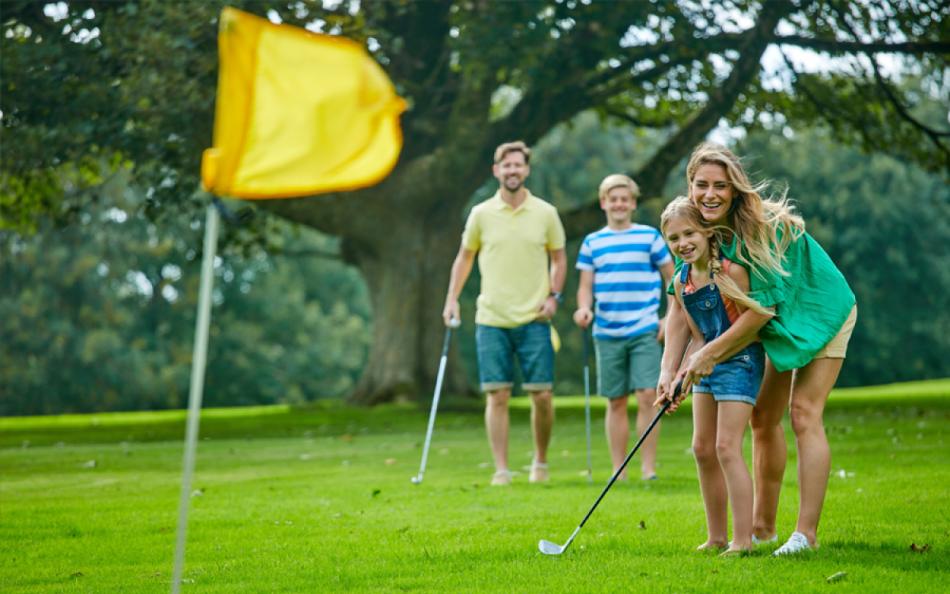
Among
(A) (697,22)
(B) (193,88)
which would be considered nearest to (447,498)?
(B) (193,88)

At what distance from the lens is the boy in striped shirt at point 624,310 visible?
9484mm

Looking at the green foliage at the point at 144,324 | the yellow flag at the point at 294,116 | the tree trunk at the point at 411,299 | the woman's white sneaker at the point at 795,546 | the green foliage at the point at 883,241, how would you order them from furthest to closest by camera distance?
the green foliage at the point at 883,241, the green foliage at the point at 144,324, the tree trunk at the point at 411,299, the woman's white sneaker at the point at 795,546, the yellow flag at the point at 294,116

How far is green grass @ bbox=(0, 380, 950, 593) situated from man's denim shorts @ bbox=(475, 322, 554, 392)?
78 centimetres

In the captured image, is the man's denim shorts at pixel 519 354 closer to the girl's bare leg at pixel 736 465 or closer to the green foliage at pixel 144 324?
the girl's bare leg at pixel 736 465

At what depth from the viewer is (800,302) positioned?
19.0 ft

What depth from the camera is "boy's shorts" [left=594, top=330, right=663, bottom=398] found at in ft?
31.2

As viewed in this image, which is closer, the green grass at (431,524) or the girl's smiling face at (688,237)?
the green grass at (431,524)

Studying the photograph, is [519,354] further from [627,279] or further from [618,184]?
[618,184]

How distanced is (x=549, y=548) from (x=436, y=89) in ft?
55.9

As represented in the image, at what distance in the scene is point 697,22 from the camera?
834 inches

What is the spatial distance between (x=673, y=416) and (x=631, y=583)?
16.5 meters

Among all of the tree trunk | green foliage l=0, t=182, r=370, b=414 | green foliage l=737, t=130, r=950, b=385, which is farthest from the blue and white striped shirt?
green foliage l=737, t=130, r=950, b=385

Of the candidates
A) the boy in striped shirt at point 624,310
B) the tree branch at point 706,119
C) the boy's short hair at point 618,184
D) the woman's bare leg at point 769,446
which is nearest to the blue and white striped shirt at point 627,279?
the boy in striped shirt at point 624,310

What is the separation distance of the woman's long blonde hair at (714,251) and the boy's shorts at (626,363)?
12.2 feet
